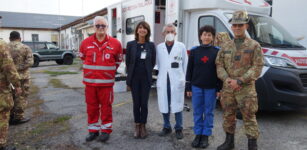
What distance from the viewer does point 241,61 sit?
3215mm

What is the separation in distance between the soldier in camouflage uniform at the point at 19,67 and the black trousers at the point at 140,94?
7.75ft

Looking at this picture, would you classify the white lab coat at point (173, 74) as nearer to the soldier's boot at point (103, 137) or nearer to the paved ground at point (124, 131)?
the paved ground at point (124, 131)

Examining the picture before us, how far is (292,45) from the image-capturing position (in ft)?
16.0

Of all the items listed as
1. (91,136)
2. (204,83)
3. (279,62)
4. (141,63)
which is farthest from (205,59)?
(91,136)

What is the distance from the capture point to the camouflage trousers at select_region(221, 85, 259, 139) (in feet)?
10.4

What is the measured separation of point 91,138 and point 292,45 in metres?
4.01

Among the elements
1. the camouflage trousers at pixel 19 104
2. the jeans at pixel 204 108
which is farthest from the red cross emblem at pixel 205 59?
the camouflage trousers at pixel 19 104

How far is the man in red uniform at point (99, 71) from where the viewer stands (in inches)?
149

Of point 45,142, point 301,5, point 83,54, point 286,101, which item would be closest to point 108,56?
point 83,54

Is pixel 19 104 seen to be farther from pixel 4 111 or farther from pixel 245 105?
pixel 245 105

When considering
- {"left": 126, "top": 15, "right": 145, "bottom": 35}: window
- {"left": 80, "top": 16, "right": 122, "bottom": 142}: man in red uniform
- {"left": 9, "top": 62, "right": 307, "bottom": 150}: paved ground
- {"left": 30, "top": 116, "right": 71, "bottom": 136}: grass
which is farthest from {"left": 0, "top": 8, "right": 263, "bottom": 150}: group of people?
{"left": 126, "top": 15, "right": 145, "bottom": 35}: window

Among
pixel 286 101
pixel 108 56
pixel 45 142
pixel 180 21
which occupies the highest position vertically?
pixel 180 21

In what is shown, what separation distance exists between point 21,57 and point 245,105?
4.05m

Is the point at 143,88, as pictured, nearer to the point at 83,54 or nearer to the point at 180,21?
the point at 83,54
